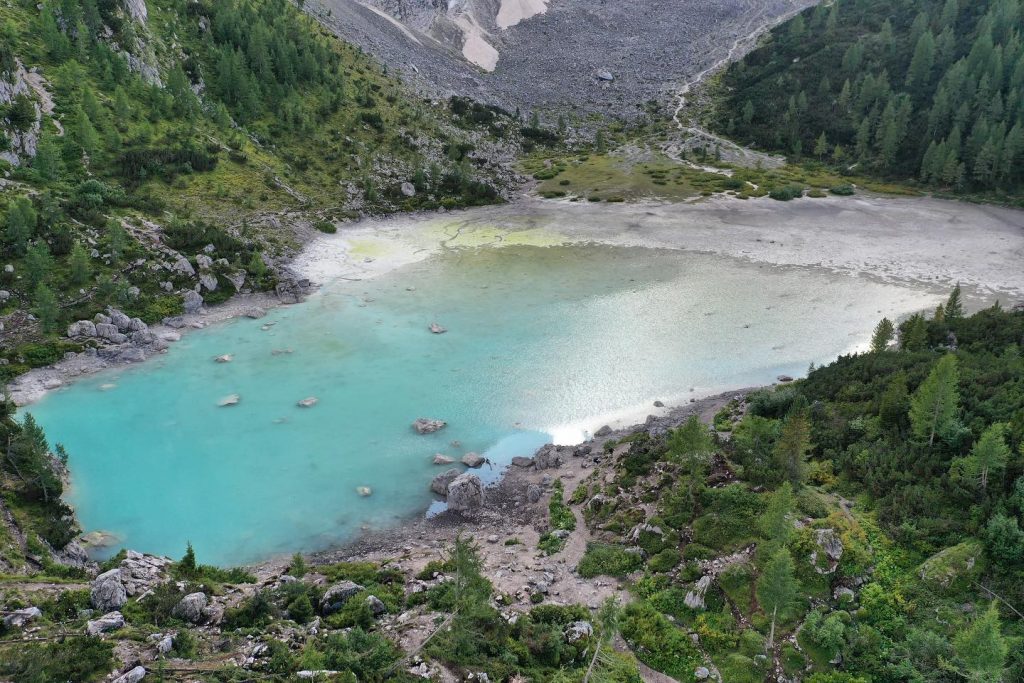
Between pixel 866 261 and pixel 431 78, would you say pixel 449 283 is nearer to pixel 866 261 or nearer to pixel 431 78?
pixel 866 261

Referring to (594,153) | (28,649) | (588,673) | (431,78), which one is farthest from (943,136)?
(28,649)

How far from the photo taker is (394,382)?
4044 centimetres

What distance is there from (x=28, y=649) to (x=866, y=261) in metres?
69.3

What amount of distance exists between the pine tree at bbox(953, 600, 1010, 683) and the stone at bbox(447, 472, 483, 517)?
62.8ft

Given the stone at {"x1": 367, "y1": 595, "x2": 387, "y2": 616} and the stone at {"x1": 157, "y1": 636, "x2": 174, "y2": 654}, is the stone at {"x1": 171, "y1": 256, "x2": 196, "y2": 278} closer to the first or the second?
the stone at {"x1": 367, "y1": 595, "x2": 387, "y2": 616}

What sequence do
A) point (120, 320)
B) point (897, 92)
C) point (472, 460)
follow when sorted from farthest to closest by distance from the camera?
1. point (897, 92)
2. point (120, 320)
3. point (472, 460)

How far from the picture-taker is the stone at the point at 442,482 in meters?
30.1

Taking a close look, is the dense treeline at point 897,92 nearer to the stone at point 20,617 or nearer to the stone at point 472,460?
the stone at point 472,460

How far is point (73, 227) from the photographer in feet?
170

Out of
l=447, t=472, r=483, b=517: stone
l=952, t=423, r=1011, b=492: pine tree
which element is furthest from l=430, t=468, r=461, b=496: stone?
l=952, t=423, r=1011, b=492: pine tree

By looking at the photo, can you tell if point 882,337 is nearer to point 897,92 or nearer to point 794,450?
point 794,450

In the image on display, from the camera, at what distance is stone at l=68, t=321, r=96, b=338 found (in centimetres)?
4359

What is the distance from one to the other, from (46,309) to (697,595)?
46249mm

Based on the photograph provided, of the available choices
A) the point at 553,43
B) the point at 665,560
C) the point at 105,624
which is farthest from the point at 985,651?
the point at 553,43
